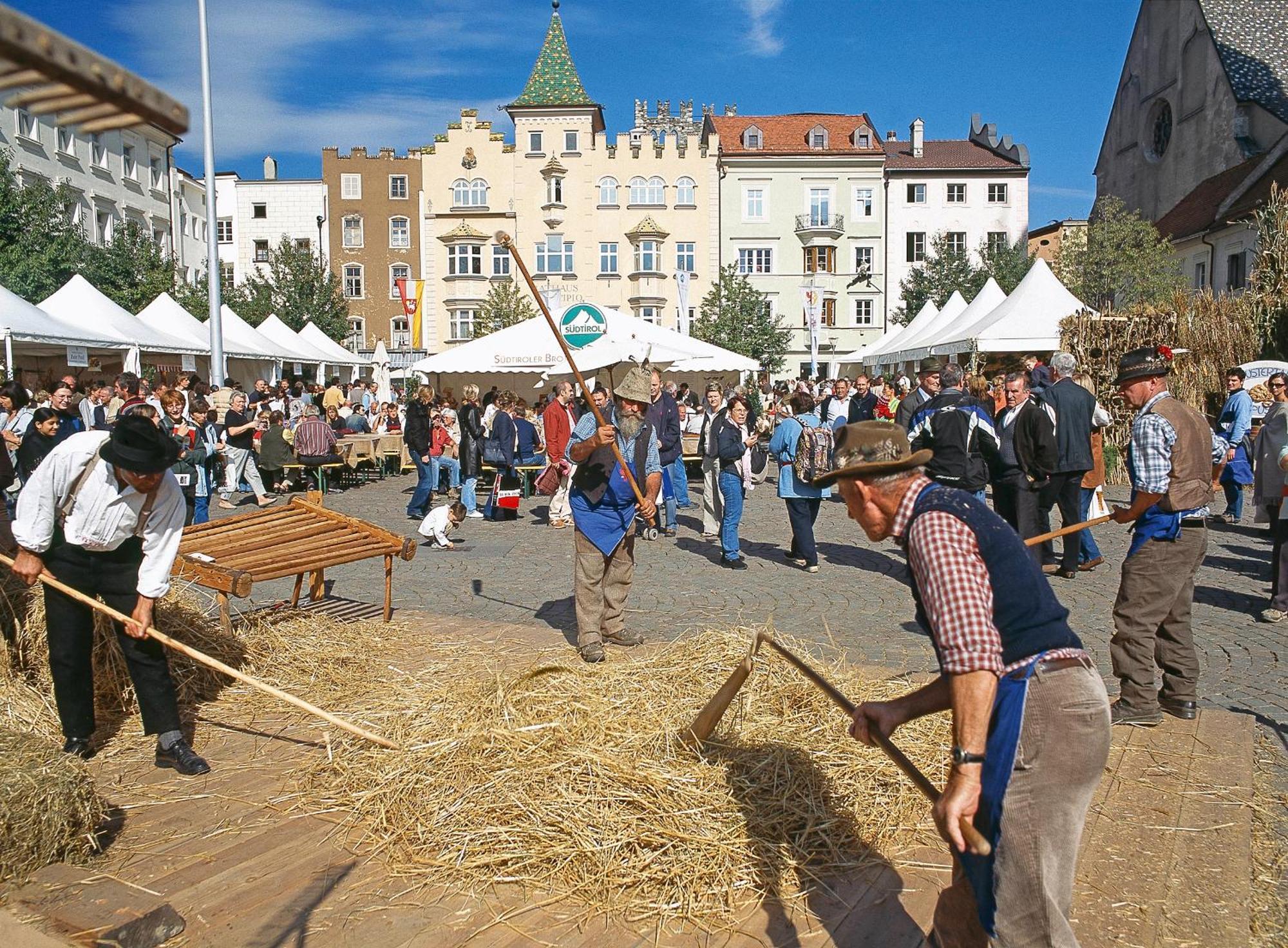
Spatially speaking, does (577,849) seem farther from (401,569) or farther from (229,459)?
(229,459)

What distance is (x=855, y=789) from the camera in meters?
4.10

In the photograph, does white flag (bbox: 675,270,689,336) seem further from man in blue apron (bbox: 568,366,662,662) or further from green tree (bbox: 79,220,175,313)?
man in blue apron (bbox: 568,366,662,662)

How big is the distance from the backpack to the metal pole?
12.5m

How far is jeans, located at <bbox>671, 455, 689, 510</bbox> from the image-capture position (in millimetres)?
13671

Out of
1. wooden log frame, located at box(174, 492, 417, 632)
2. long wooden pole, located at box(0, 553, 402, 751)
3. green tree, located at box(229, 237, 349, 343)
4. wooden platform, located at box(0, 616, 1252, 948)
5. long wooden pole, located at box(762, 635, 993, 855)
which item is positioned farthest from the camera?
green tree, located at box(229, 237, 349, 343)

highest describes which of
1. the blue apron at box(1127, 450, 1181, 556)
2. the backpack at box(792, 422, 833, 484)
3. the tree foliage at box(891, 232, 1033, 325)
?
the tree foliage at box(891, 232, 1033, 325)

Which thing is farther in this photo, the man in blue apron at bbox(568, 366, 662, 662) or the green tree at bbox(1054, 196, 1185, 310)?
the green tree at bbox(1054, 196, 1185, 310)

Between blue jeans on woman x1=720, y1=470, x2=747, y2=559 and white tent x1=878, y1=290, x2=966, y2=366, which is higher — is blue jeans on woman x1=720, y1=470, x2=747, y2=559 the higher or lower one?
the lower one

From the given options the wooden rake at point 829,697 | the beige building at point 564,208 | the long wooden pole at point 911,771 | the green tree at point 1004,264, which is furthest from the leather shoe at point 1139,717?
the beige building at point 564,208

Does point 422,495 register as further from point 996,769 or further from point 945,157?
point 945,157

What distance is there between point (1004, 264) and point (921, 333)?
86.8 feet

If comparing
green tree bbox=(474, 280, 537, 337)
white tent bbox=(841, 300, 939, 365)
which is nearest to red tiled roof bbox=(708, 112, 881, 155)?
green tree bbox=(474, 280, 537, 337)

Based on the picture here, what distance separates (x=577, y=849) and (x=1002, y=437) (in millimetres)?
6748

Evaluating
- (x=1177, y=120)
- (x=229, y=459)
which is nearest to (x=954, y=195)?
(x=1177, y=120)
